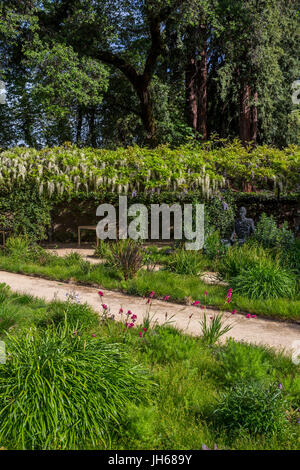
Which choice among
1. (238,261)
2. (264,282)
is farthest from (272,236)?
(264,282)

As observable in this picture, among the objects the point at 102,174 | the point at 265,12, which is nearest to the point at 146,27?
the point at 265,12

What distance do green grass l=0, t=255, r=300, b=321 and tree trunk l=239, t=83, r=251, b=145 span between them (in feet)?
34.9

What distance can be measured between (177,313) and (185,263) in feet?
7.33

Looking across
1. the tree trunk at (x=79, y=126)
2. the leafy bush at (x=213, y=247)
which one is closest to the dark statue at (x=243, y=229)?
the leafy bush at (x=213, y=247)

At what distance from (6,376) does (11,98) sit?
1787cm

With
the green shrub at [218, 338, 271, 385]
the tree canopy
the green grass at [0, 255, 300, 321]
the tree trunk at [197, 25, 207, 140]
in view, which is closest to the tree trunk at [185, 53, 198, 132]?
the tree canopy

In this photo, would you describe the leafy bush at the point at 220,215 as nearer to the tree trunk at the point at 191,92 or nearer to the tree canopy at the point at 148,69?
the tree canopy at the point at 148,69

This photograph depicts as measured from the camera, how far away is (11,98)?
18016mm

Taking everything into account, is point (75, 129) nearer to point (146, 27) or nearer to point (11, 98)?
point (11, 98)

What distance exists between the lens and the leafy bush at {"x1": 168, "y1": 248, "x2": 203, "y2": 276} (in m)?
7.37

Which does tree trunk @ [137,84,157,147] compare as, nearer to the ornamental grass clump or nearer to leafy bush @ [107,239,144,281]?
leafy bush @ [107,239,144,281]

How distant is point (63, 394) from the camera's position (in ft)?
8.36

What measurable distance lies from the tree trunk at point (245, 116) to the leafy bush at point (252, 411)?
563 inches

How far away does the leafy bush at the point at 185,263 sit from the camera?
24.2ft
